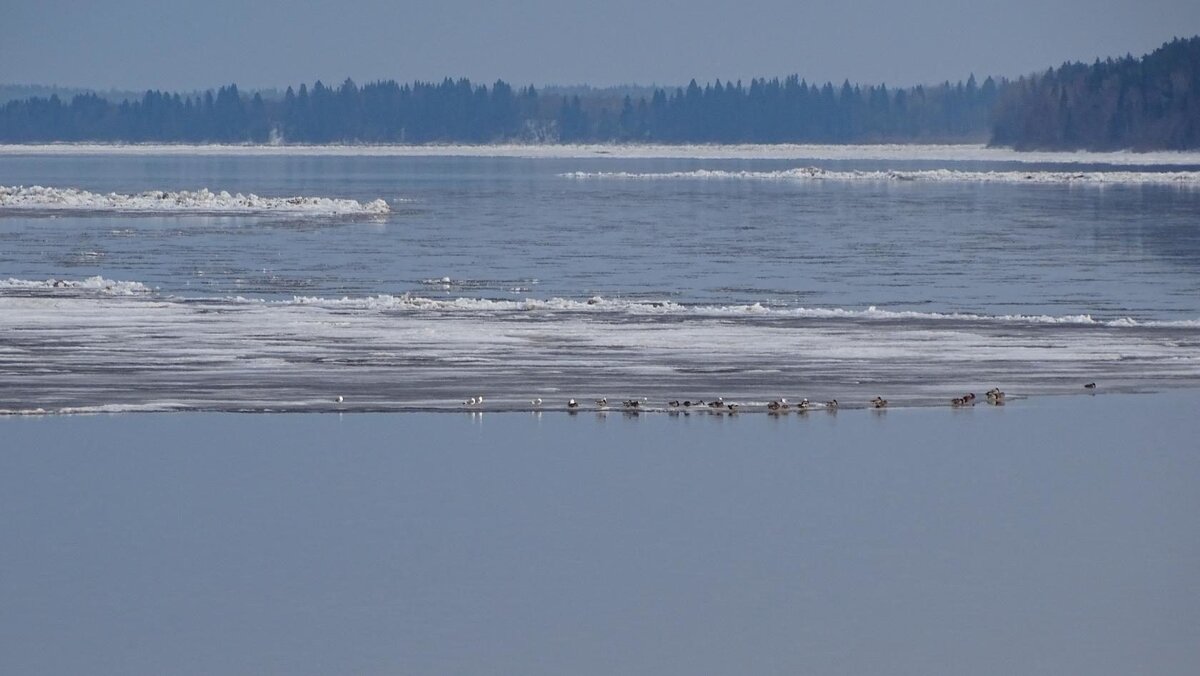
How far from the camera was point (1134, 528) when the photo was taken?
9906 mm

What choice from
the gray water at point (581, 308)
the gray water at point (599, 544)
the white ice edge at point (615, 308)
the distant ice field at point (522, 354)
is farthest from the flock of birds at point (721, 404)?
the white ice edge at point (615, 308)

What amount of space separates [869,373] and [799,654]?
843 centimetres

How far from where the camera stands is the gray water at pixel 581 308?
50.3 ft

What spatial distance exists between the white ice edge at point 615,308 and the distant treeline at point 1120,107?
106242mm

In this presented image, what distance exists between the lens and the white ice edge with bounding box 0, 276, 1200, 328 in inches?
791

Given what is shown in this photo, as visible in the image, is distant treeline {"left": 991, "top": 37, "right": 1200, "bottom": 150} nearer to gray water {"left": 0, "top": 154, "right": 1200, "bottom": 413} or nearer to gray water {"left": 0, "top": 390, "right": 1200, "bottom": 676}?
gray water {"left": 0, "top": 154, "right": 1200, "bottom": 413}

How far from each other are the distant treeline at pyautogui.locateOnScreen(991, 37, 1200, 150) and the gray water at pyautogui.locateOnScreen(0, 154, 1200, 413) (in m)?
88.4

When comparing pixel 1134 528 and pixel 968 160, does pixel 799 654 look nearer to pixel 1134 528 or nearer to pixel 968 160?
pixel 1134 528

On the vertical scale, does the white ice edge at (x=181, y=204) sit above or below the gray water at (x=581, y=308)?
above

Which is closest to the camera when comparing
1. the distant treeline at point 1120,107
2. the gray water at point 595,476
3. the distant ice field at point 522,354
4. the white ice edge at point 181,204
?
the gray water at point 595,476

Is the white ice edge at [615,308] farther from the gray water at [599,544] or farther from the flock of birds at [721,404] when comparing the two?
the gray water at [599,544]

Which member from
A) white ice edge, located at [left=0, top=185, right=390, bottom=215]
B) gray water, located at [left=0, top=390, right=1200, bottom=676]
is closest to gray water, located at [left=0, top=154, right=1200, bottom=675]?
gray water, located at [left=0, top=390, right=1200, bottom=676]

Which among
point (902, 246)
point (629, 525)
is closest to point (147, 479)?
point (629, 525)

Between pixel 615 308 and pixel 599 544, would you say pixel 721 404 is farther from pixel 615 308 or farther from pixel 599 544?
pixel 615 308
